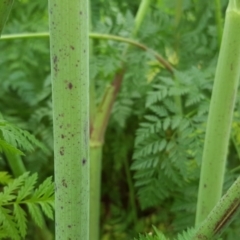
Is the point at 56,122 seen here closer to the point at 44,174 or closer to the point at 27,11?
the point at 44,174

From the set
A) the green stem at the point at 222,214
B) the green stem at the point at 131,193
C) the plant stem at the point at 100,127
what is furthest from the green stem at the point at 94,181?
the green stem at the point at 222,214

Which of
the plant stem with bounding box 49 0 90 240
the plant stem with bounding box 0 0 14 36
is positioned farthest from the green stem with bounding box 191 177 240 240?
the plant stem with bounding box 0 0 14 36

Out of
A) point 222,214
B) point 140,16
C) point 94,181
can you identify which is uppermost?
point 140,16

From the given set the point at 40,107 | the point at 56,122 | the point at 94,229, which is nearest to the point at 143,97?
the point at 40,107

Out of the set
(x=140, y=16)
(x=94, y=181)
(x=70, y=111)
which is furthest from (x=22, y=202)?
(x=140, y=16)

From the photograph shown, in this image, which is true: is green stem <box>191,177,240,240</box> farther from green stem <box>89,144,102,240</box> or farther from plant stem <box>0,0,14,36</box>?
green stem <box>89,144,102,240</box>

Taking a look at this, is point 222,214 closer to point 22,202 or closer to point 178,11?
point 22,202

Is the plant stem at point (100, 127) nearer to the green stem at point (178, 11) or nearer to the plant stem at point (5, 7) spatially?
the green stem at point (178, 11)
